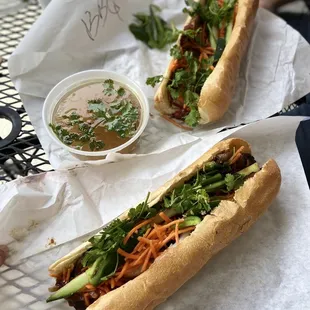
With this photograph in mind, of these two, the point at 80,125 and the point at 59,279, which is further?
the point at 80,125

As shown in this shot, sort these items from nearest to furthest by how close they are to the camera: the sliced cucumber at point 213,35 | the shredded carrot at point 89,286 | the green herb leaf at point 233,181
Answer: the shredded carrot at point 89,286 → the green herb leaf at point 233,181 → the sliced cucumber at point 213,35

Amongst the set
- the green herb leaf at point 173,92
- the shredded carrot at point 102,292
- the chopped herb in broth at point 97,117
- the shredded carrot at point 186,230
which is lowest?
the shredded carrot at point 102,292

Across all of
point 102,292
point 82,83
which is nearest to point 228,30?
point 82,83

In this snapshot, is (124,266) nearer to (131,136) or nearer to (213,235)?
(213,235)

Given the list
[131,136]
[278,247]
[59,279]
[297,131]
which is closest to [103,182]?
[131,136]

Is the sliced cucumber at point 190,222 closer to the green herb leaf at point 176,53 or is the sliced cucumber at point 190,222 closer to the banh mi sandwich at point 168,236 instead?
the banh mi sandwich at point 168,236

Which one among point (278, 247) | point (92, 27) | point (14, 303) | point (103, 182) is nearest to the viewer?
point (14, 303)

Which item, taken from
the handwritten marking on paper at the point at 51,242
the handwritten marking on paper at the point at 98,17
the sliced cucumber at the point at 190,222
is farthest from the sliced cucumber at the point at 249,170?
the handwritten marking on paper at the point at 98,17
